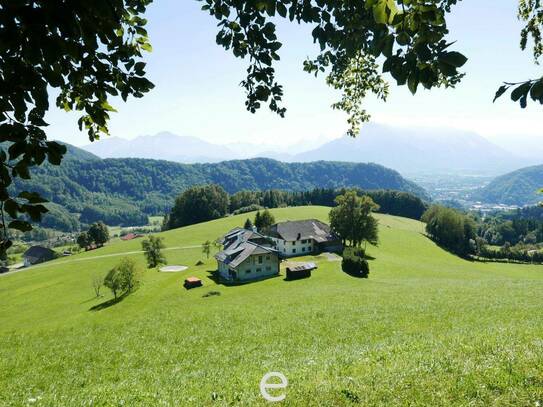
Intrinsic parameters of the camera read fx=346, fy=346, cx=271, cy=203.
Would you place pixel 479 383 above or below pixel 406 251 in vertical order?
above

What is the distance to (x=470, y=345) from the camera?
1135 cm

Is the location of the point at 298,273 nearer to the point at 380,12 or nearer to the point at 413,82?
the point at 413,82

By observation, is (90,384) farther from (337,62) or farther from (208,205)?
(208,205)

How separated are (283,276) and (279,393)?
176 feet

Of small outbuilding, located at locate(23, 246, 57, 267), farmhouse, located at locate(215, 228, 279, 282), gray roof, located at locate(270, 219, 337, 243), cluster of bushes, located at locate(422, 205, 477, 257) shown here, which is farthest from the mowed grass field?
small outbuilding, located at locate(23, 246, 57, 267)

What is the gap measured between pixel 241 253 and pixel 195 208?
89125 millimetres

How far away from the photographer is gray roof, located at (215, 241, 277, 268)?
61.4 m

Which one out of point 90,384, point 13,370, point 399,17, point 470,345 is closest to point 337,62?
point 399,17

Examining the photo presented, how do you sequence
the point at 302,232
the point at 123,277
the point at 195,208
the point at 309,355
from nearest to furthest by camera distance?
the point at 309,355, the point at 123,277, the point at 302,232, the point at 195,208

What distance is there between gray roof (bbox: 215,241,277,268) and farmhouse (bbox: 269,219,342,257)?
18324 mm

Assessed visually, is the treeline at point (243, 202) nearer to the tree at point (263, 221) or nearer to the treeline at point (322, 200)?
the treeline at point (322, 200)

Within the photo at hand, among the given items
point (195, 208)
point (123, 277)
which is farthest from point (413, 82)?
point (195, 208)

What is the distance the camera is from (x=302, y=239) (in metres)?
84.2

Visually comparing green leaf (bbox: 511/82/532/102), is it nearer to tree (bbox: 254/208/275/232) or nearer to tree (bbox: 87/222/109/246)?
tree (bbox: 254/208/275/232)
